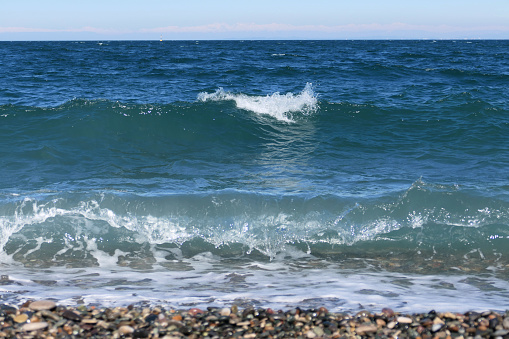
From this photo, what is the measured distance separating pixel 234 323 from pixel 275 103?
10.9 m

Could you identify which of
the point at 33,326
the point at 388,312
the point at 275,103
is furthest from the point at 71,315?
the point at 275,103

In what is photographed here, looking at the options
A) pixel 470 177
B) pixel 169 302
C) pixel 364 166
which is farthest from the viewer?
pixel 364 166

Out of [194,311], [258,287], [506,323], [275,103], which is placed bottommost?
[258,287]

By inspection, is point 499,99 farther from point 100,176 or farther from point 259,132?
point 100,176

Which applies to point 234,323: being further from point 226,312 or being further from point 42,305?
point 42,305

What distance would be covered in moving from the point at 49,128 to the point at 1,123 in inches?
48.3

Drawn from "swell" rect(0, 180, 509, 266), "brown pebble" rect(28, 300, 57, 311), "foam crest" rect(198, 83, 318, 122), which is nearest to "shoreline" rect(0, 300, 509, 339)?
"brown pebble" rect(28, 300, 57, 311)

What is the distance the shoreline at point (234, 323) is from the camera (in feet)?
10.9

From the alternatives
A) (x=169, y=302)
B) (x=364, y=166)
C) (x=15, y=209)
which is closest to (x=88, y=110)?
(x=15, y=209)

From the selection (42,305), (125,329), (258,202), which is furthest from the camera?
(258,202)

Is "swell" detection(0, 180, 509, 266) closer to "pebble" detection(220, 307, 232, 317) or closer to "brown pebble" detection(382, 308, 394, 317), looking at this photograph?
"brown pebble" detection(382, 308, 394, 317)

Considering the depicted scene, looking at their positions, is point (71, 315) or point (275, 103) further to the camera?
point (275, 103)

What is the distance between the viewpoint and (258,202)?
6680 millimetres

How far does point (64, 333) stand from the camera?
3305 mm
